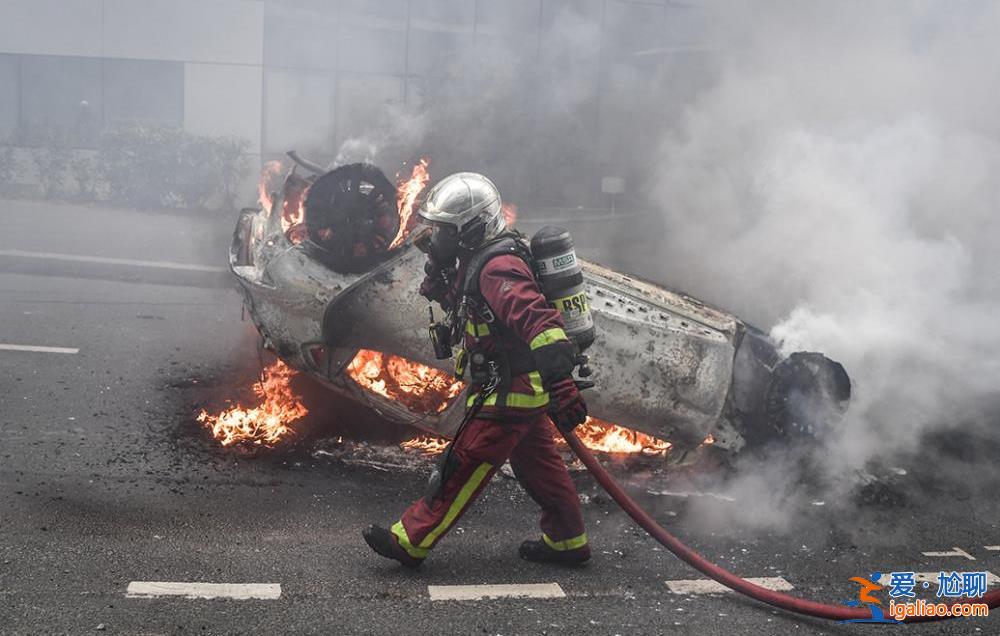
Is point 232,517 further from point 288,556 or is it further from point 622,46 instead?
point 622,46

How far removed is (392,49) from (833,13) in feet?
23.1

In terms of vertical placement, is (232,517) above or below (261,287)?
below

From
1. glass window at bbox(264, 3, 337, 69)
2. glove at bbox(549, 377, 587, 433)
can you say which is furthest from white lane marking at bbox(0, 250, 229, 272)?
glove at bbox(549, 377, 587, 433)

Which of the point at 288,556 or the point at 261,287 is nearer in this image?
the point at 288,556

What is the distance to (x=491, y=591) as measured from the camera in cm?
367

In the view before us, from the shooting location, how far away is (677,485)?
4.82 metres

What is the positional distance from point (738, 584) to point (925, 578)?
981mm

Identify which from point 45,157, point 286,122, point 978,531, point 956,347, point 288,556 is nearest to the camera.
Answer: point 288,556

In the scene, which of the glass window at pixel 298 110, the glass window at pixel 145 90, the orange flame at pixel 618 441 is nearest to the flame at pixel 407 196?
the orange flame at pixel 618 441

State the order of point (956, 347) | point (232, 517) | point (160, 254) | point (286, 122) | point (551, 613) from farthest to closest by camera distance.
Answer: point (286, 122) → point (160, 254) → point (956, 347) → point (232, 517) → point (551, 613)

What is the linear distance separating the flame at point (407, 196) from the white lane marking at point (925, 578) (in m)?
2.72

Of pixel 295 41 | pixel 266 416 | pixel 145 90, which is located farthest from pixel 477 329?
pixel 145 90

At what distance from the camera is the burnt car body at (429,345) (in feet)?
14.8

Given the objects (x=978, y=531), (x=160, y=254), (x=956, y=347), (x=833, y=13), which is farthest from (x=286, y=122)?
(x=978, y=531)
